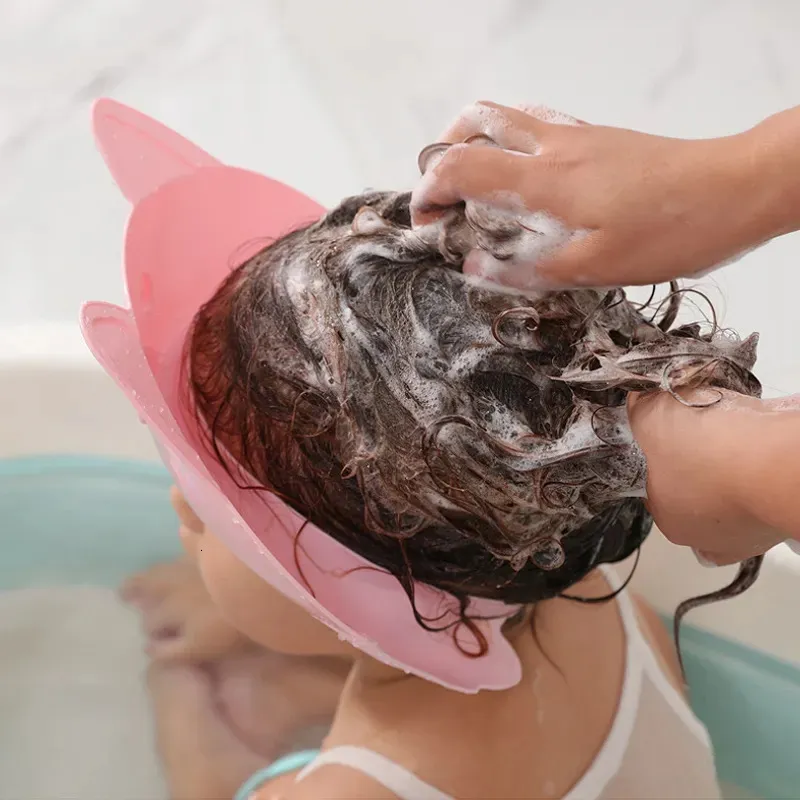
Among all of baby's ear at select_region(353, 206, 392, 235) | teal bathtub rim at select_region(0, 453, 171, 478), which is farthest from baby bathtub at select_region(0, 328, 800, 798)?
baby's ear at select_region(353, 206, 392, 235)

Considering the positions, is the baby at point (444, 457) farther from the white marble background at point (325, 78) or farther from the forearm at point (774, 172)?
the white marble background at point (325, 78)

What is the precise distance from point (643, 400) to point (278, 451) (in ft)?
0.72

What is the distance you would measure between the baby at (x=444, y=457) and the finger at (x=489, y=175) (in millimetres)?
23

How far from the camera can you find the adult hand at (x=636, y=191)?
0.37 metres

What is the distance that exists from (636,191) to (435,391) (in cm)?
15

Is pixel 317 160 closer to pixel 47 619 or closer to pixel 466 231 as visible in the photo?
pixel 47 619

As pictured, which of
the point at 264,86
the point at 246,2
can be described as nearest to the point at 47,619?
the point at 264,86

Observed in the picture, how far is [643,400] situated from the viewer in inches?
17.4

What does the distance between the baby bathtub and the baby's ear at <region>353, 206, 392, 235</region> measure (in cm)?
51

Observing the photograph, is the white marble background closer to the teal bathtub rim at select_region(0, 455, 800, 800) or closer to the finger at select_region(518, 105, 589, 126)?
the teal bathtub rim at select_region(0, 455, 800, 800)

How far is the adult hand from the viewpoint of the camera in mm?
367

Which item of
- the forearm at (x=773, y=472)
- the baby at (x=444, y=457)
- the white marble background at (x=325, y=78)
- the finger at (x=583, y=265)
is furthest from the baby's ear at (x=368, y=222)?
the white marble background at (x=325, y=78)

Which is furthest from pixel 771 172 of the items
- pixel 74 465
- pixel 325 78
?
pixel 325 78

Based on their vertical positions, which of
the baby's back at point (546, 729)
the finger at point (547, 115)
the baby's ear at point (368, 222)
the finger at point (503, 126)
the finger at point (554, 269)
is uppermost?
the finger at point (503, 126)
